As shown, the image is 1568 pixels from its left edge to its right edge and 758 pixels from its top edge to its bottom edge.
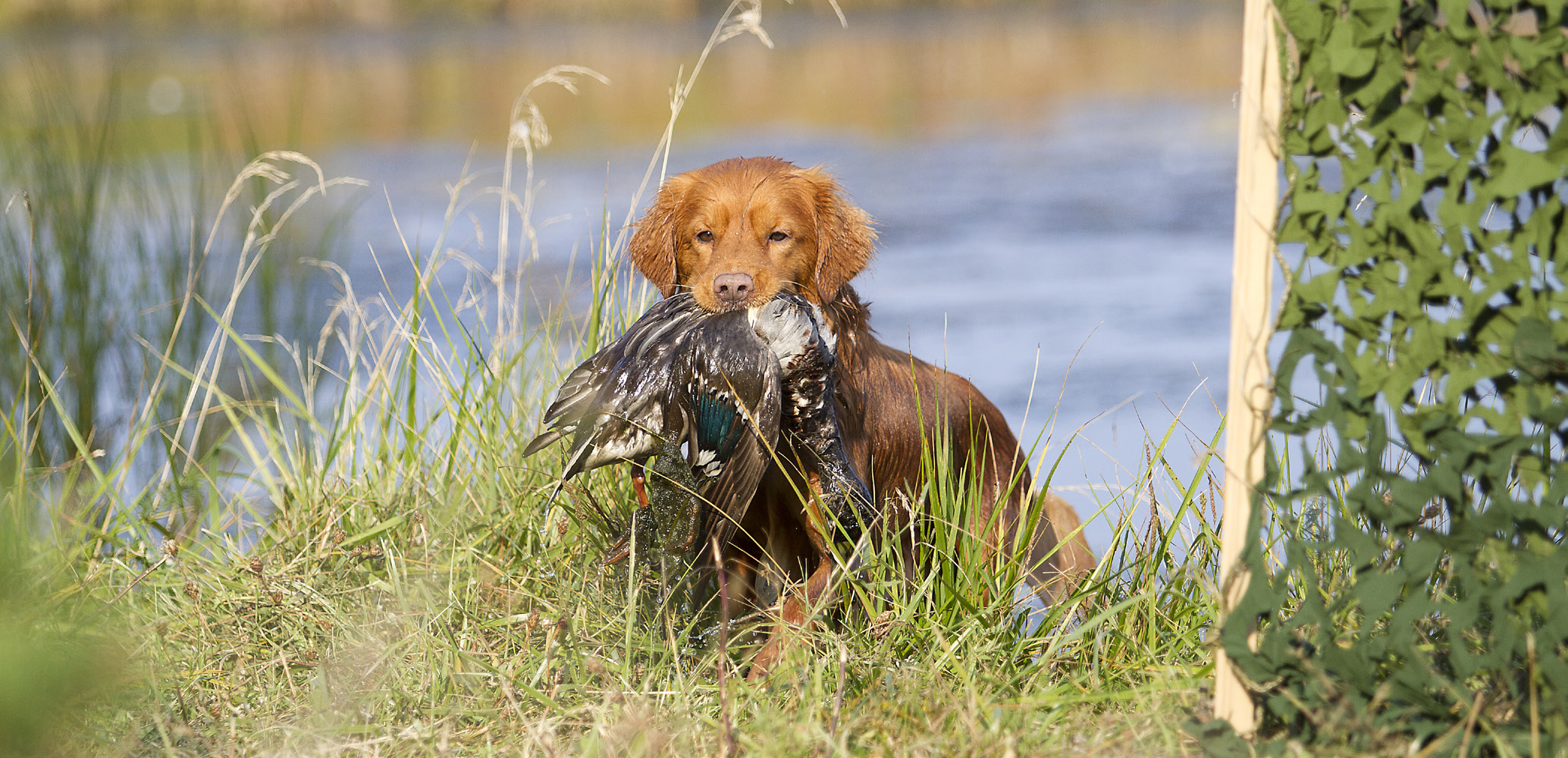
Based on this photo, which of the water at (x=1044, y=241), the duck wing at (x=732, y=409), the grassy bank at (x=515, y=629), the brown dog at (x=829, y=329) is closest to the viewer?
the grassy bank at (x=515, y=629)

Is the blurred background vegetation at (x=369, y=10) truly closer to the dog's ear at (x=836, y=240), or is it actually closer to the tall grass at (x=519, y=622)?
the tall grass at (x=519, y=622)

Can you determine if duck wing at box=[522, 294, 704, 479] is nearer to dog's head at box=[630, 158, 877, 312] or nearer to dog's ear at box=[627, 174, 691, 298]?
dog's head at box=[630, 158, 877, 312]

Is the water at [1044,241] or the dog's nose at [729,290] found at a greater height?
the dog's nose at [729,290]

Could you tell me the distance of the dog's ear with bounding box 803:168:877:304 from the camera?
3.22 m

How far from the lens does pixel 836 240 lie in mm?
3244

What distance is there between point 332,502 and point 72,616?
36.3 inches

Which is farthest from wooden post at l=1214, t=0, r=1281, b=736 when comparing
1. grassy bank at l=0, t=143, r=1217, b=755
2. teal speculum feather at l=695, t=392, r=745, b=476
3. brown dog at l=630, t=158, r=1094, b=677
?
teal speculum feather at l=695, t=392, r=745, b=476

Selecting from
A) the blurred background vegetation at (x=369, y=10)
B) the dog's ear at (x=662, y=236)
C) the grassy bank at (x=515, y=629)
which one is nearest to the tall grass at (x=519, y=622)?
the grassy bank at (x=515, y=629)

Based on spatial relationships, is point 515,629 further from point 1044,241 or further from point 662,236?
point 1044,241

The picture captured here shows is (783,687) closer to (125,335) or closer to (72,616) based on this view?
(72,616)

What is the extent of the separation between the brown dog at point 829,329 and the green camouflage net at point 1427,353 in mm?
913

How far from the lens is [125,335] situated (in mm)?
5254

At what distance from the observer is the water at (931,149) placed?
6.48 meters

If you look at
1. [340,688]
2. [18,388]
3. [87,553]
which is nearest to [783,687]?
[340,688]
